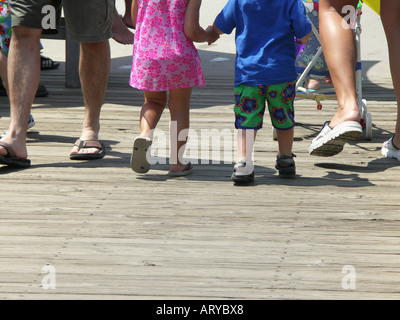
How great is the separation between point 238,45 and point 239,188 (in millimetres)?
731

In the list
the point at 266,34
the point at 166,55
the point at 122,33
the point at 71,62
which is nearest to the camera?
the point at 266,34

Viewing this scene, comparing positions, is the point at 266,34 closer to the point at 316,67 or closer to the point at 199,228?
the point at 199,228

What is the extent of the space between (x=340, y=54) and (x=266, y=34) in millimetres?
458

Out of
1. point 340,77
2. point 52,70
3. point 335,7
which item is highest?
point 335,7

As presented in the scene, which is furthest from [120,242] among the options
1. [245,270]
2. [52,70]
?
[52,70]

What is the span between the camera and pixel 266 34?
4.20m

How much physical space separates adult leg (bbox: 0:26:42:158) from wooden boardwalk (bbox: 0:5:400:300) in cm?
26

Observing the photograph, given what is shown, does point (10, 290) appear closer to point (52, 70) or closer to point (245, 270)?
point (245, 270)

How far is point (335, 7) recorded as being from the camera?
396 centimetres

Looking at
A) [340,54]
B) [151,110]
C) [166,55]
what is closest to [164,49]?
[166,55]

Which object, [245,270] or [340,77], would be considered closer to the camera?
[245,270]

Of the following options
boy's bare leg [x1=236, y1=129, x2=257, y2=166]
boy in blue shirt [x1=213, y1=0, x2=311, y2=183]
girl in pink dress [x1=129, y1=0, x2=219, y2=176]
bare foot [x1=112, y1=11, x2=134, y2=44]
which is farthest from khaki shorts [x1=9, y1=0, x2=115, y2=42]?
bare foot [x1=112, y1=11, x2=134, y2=44]

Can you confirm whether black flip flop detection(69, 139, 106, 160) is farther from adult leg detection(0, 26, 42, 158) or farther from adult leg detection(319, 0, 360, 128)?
adult leg detection(319, 0, 360, 128)

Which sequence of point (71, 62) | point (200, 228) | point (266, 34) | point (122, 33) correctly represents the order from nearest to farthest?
point (200, 228) < point (266, 34) < point (122, 33) < point (71, 62)
